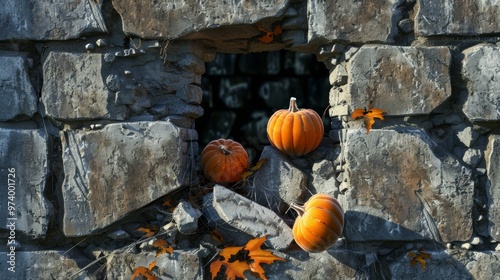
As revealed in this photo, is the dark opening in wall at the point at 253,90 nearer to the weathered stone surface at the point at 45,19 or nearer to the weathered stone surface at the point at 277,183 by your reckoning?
the weathered stone surface at the point at 277,183

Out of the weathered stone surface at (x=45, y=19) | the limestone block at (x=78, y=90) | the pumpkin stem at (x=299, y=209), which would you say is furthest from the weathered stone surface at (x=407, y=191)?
the weathered stone surface at (x=45, y=19)

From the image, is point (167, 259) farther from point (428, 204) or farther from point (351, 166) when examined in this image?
point (428, 204)

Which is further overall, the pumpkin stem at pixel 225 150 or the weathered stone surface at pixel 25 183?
the pumpkin stem at pixel 225 150

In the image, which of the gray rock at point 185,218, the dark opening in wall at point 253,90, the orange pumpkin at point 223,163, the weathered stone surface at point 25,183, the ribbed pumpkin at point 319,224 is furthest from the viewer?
the dark opening in wall at point 253,90

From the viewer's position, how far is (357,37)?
138 inches

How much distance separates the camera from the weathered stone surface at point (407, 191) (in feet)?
11.3

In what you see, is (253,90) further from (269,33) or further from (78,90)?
(78,90)

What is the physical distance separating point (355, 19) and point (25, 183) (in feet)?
6.24

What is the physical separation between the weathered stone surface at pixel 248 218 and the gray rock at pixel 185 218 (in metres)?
0.12

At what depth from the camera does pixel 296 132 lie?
3547 millimetres

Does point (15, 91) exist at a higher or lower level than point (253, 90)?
higher

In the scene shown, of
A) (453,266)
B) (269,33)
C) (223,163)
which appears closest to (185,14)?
(269,33)

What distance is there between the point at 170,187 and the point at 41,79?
89cm

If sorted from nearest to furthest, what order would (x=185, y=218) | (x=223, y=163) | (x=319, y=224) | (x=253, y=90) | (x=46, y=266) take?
(x=319, y=224) → (x=185, y=218) → (x=46, y=266) → (x=223, y=163) → (x=253, y=90)
